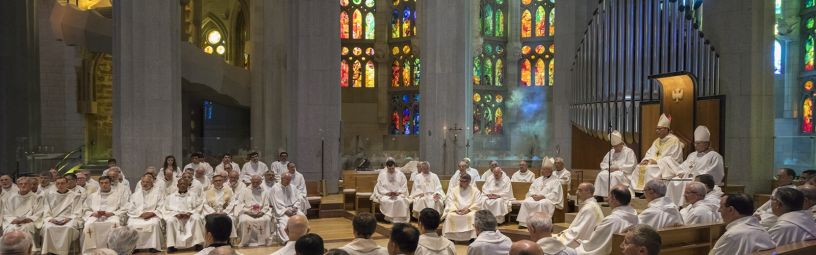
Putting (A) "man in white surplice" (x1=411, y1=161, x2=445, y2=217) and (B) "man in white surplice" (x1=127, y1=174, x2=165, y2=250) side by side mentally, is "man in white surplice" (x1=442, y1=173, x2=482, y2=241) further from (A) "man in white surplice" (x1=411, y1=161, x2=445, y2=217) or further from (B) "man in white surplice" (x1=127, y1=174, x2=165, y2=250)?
(B) "man in white surplice" (x1=127, y1=174, x2=165, y2=250)

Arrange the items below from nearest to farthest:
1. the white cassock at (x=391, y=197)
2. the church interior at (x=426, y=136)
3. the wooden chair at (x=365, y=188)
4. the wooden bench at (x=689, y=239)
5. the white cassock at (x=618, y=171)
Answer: the wooden bench at (x=689, y=239) → the church interior at (x=426, y=136) → the white cassock at (x=618, y=171) → the white cassock at (x=391, y=197) → the wooden chair at (x=365, y=188)

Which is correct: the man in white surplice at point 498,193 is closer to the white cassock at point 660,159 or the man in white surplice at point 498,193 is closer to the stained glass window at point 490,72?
the white cassock at point 660,159

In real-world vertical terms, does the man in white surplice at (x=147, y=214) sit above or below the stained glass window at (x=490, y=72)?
below

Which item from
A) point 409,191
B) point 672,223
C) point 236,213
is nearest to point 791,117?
point 409,191

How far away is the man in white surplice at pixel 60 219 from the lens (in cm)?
980

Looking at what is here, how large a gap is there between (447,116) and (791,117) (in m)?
9.73

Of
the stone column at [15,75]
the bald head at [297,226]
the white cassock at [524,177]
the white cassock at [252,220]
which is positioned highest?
the stone column at [15,75]

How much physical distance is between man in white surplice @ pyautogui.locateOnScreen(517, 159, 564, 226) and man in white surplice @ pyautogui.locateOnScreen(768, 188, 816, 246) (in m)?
5.43

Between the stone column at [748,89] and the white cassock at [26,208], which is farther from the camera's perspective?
the stone column at [748,89]

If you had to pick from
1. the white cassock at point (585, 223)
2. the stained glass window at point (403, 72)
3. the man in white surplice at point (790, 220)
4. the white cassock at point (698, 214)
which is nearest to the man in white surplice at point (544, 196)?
the white cassock at point (698, 214)

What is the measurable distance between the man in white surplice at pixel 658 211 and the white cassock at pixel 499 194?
16.2 ft

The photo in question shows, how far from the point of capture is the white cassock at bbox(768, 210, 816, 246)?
5621mm

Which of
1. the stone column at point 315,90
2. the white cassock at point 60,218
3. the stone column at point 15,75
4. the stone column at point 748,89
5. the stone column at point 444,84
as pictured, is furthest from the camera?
the stone column at point 15,75

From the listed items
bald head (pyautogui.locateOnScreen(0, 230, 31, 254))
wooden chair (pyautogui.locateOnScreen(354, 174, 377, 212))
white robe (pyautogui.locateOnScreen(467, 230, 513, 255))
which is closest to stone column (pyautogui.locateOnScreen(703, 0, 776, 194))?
wooden chair (pyautogui.locateOnScreen(354, 174, 377, 212))
